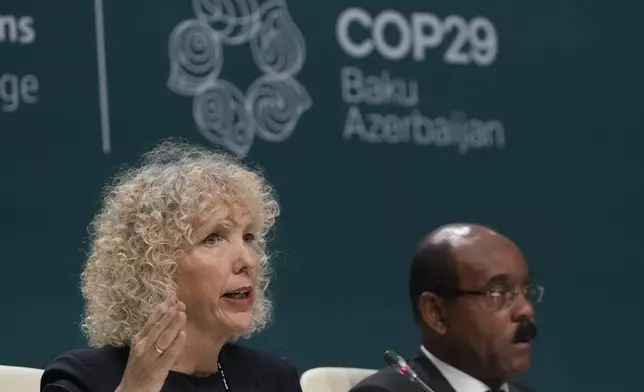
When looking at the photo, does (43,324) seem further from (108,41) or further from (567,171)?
(567,171)

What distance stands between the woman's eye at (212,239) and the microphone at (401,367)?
419 mm

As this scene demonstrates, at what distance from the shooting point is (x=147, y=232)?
2646mm

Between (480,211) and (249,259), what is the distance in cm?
185

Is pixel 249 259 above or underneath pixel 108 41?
underneath

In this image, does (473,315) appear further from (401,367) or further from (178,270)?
(178,270)

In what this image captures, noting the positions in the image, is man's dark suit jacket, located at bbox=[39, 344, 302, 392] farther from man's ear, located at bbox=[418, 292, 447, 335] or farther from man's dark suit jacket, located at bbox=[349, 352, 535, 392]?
man's ear, located at bbox=[418, 292, 447, 335]

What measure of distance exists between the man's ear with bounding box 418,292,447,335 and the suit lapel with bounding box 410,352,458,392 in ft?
0.24

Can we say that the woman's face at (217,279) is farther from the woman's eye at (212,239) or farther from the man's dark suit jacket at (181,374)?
the man's dark suit jacket at (181,374)

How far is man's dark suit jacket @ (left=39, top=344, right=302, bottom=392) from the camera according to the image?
2.52m

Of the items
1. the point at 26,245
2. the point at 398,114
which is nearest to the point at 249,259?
the point at 26,245

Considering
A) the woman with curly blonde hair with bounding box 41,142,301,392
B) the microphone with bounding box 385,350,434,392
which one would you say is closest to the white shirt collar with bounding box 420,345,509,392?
the microphone with bounding box 385,350,434,392

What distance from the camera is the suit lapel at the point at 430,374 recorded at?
115 inches

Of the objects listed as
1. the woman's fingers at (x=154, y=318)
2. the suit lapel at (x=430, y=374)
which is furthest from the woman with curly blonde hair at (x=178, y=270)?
the suit lapel at (x=430, y=374)

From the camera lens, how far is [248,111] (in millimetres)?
4117
